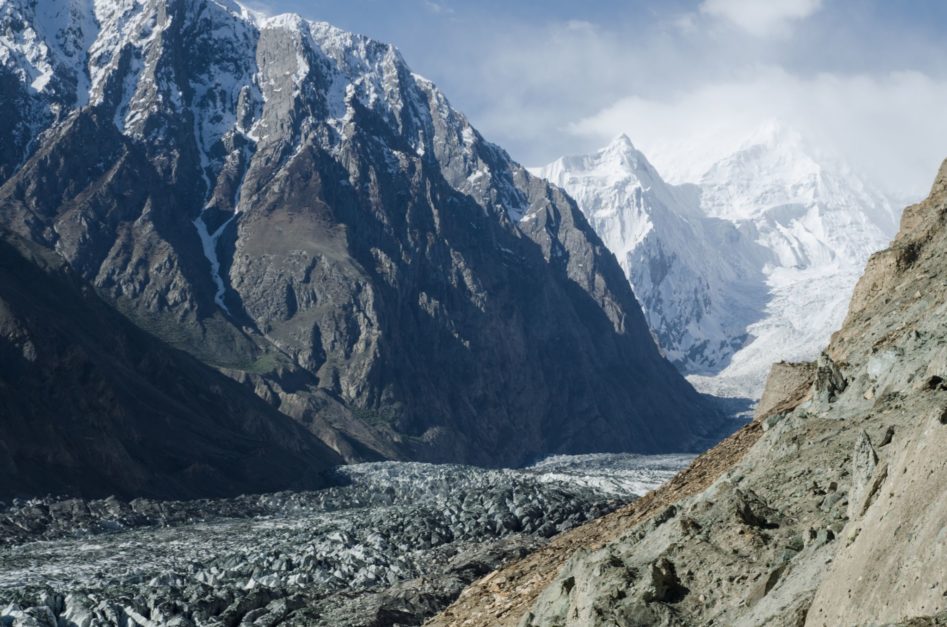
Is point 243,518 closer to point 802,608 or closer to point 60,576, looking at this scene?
point 60,576

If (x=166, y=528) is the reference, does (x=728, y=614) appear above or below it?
below

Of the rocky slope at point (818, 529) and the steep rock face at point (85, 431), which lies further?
the steep rock face at point (85, 431)

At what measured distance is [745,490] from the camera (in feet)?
88.5

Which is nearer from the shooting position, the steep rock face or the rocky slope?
the rocky slope

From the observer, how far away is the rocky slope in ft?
55.4

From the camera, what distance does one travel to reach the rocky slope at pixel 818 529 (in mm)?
16875

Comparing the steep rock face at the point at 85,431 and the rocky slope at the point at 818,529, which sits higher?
the steep rock face at the point at 85,431

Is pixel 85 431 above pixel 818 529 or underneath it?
above

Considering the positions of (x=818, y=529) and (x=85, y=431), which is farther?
(x=85, y=431)

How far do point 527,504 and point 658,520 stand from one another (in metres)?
57.1

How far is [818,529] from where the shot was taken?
2256 cm

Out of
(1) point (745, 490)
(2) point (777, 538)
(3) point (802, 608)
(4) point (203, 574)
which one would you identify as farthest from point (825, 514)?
(4) point (203, 574)

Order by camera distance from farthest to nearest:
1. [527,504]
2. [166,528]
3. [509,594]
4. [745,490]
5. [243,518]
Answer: [243,518], [166,528], [527,504], [509,594], [745,490]

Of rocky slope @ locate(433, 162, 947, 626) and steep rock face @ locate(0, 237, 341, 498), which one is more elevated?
steep rock face @ locate(0, 237, 341, 498)
